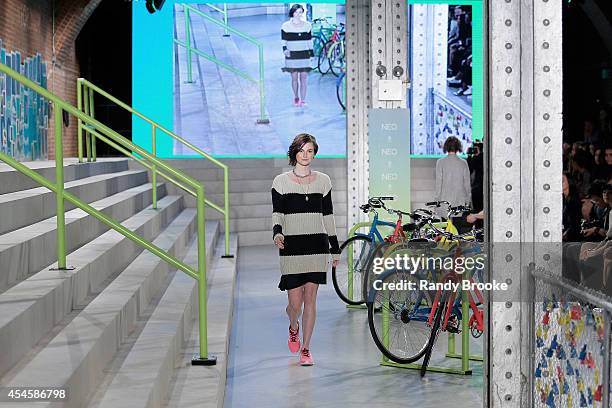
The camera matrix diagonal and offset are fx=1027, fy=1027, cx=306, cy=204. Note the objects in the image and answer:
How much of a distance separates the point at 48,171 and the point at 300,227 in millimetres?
2671

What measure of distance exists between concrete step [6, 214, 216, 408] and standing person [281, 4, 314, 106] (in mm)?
12002

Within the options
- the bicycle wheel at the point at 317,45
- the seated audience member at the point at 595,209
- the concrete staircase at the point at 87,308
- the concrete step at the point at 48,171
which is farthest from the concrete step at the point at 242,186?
the seated audience member at the point at 595,209

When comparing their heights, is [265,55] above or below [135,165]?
above

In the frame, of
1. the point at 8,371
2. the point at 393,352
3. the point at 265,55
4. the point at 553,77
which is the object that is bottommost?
the point at 393,352

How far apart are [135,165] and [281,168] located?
8.52ft

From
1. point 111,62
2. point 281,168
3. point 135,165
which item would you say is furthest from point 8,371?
point 111,62

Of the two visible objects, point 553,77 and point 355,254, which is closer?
point 553,77

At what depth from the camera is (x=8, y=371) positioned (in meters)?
4.12

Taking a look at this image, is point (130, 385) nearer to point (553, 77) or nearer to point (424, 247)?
point (553, 77)

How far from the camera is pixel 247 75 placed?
19.3 meters

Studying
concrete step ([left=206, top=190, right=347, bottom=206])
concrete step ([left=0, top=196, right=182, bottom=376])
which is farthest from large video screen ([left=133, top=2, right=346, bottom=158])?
concrete step ([left=0, top=196, right=182, bottom=376])

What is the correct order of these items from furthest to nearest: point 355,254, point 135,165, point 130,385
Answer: point 135,165 < point 355,254 < point 130,385

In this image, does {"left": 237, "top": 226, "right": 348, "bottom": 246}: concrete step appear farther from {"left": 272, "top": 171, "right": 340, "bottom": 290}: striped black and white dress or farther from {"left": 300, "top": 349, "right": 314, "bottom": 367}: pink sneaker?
{"left": 272, "top": 171, "right": 340, "bottom": 290}: striped black and white dress

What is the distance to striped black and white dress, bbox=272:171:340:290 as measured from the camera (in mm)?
6812
